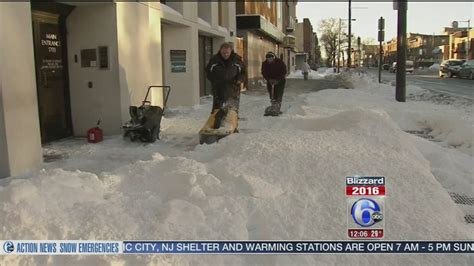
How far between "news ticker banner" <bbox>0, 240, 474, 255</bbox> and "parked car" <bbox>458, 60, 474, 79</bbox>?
36.2 m

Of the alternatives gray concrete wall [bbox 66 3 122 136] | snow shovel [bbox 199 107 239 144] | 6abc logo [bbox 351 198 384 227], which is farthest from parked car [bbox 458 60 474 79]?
6abc logo [bbox 351 198 384 227]

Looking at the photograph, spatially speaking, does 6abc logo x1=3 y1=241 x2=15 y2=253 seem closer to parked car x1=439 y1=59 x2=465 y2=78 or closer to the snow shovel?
the snow shovel

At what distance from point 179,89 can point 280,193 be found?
10.6 m

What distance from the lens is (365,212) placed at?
4.05 m

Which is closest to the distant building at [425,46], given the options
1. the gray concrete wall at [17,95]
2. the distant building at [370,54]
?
the distant building at [370,54]

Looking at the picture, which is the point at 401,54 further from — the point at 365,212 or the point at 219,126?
the point at 365,212

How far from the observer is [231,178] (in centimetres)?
469

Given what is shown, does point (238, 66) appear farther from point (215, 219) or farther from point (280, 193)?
point (215, 219)

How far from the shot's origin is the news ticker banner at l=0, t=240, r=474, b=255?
3.40 meters

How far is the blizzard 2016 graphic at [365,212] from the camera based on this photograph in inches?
155

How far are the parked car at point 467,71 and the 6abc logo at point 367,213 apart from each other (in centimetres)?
3602

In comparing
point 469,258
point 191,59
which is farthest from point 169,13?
point 469,258

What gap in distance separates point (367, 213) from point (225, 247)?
127 cm

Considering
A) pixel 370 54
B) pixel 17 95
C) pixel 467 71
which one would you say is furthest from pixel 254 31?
pixel 370 54
